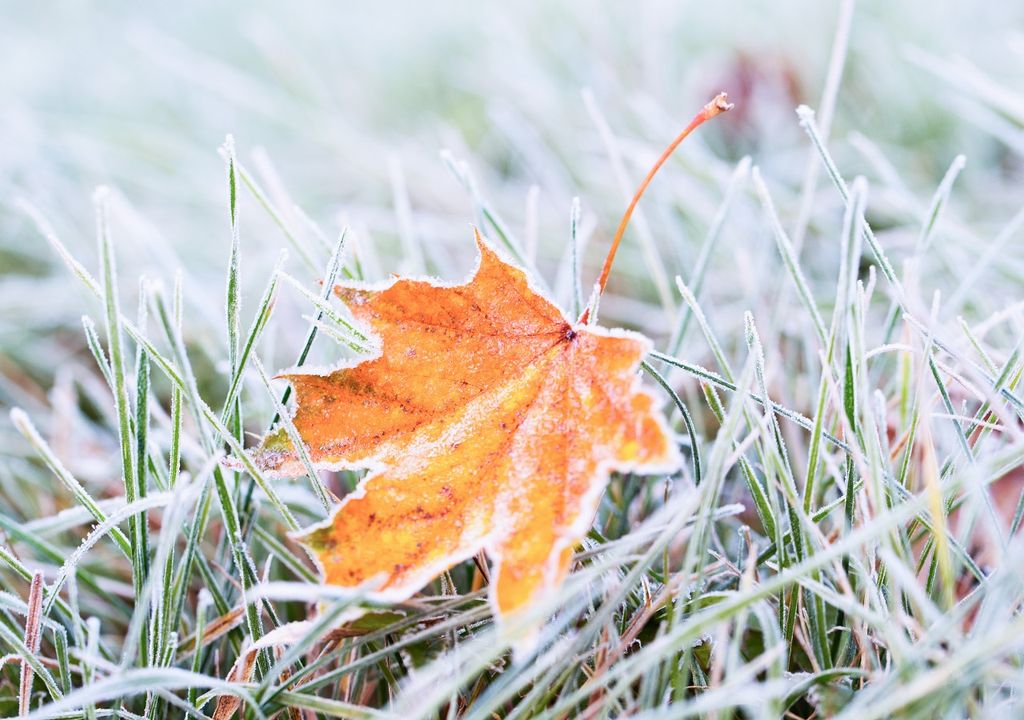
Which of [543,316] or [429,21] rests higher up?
[429,21]

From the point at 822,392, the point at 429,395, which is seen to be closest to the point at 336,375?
the point at 429,395

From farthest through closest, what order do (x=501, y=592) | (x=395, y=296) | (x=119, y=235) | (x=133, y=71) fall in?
(x=133, y=71) < (x=119, y=235) < (x=395, y=296) < (x=501, y=592)

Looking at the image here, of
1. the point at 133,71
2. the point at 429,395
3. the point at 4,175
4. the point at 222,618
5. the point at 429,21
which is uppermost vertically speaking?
the point at 429,21

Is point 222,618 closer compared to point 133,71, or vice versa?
point 222,618

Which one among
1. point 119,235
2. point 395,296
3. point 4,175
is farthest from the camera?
point 4,175

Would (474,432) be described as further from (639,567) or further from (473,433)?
(639,567)

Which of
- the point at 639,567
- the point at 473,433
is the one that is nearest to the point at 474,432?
the point at 473,433

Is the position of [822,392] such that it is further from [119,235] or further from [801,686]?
[119,235]

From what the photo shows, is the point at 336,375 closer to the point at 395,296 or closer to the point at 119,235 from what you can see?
the point at 395,296
